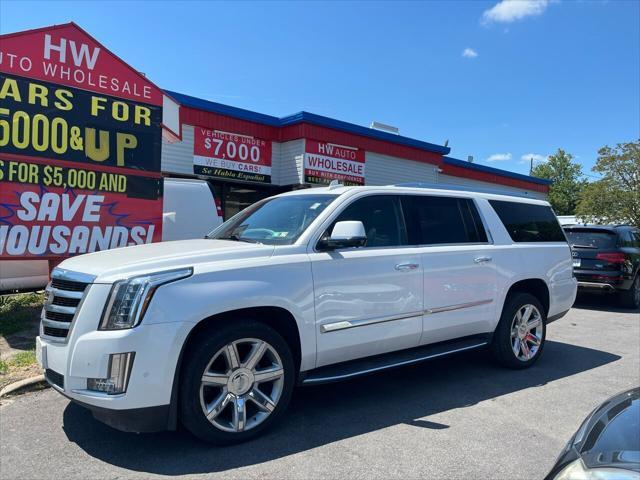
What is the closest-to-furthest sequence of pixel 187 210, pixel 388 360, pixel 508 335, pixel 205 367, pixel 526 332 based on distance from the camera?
1. pixel 205 367
2. pixel 388 360
3. pixel 508 335
4. pixel 526 332
5. pixel 187 210

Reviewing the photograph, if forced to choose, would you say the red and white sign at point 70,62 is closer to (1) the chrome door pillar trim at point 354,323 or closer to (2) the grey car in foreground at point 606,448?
(1) the chrome door pillar trim at point 354,323

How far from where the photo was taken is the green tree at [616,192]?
18.6 metres

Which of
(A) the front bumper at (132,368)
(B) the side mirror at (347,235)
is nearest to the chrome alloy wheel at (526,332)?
(B) the side mirror at (347,235)

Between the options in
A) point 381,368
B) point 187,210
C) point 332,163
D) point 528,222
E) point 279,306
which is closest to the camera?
point 279,306

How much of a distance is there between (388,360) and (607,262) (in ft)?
25.9

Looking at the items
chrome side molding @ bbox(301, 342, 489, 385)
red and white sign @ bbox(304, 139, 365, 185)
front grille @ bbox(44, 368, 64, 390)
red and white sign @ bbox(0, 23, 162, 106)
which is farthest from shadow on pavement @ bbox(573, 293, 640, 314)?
front grille @ bbox(44, 368, 64, 390)

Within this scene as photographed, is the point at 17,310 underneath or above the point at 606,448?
underneath

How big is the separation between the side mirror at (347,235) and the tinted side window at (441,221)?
919 mm

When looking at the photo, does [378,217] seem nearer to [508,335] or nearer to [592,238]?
[508,335]

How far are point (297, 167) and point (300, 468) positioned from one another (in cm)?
1201

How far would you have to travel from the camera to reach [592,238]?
10.7m

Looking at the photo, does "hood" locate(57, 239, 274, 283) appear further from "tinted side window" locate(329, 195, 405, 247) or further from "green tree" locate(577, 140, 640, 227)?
"green tree" locate(577, 140, 640, 227)

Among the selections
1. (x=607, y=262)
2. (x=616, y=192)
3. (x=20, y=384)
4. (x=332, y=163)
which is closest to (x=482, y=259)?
(x=20, y=384)

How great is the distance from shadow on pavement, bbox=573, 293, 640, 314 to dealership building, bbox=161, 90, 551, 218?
3.64 m
